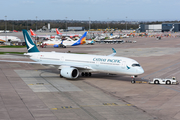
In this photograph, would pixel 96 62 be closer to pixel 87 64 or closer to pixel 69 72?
pixel 87 64

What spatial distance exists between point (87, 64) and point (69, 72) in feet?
11.9

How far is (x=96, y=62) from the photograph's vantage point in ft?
157

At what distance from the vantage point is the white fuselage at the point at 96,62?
1761 inches

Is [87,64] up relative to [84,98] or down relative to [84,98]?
up

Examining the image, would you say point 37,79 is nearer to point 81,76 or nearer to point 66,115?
point 81,76

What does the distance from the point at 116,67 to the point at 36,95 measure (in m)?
14.4

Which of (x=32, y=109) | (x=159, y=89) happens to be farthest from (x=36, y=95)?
(x=159, y=89)

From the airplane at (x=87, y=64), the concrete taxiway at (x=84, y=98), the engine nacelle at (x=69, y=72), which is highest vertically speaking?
the airplane at (x=87, y=64)

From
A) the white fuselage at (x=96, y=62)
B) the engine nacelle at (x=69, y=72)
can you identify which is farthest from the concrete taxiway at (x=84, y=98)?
the white fuselage at (x=96, y=62)

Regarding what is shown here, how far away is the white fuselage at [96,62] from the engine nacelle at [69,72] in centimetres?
101

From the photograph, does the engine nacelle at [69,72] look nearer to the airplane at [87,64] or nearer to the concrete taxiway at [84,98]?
the airplane at [87,64]

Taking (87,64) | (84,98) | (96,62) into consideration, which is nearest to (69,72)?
(87,64)

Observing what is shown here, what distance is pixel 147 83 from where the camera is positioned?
152ft

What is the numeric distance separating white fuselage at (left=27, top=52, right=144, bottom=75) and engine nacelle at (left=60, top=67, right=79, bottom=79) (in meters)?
1.01
